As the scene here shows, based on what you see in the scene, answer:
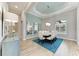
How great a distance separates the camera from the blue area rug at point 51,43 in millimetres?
2123

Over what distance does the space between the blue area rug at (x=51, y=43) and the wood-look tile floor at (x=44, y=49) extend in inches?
2.0

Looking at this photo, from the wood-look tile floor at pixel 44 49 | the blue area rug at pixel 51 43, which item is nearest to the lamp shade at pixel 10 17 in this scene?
the wood-look tile floor at pixel 44 49

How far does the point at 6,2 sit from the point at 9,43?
73 centimetres

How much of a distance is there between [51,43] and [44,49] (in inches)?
6.5

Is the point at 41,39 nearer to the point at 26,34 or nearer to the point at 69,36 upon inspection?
the point at 26,34

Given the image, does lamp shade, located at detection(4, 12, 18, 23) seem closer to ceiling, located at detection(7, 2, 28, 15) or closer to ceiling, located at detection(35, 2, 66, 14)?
ceiling, located at detection(7, 2, 28, 15)

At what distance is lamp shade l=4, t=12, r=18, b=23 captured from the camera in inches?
83.0

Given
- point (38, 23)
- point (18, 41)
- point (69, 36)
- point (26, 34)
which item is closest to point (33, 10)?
point (38, 23)

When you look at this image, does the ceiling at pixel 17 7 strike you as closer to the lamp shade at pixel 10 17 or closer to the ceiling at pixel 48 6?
the lamp shade at pixel 10 17

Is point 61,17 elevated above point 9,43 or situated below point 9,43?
above

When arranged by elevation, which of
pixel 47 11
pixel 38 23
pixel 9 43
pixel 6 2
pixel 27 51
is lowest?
pixel 27 51

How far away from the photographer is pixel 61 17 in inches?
83.6

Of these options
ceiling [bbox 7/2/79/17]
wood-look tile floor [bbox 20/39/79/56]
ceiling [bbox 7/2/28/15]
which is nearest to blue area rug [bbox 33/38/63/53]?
wood-look tile floor [bbox 20/39/79/56]

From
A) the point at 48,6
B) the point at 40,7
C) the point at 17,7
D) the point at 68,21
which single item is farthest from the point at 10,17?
the point at 68,21
